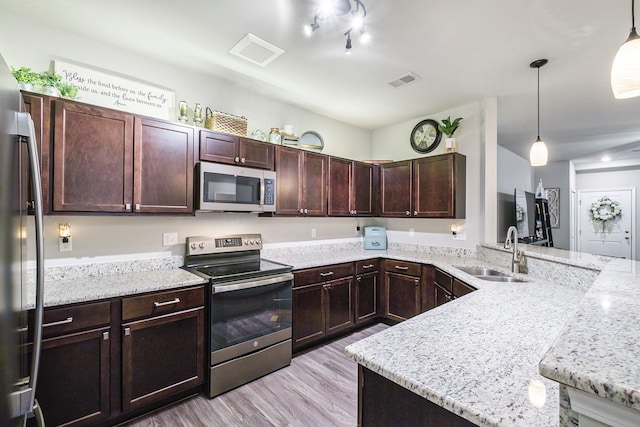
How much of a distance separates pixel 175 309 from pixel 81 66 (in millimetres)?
2010

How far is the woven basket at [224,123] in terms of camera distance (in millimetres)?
2641

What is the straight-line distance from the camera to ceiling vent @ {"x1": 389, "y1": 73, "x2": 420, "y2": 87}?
9.21 feet

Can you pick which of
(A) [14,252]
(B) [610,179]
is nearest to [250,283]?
(A) [14,252]

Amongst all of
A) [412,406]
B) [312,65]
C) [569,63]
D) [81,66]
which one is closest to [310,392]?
[412,406]

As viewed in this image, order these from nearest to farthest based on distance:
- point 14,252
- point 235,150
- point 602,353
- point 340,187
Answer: point 602,353
point 14,252
point 235,150
point 340,187

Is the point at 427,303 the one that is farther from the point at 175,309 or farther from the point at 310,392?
the point at 175,309

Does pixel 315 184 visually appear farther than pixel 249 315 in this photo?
Yes

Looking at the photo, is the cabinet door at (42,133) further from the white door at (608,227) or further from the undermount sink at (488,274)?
the white door at (608,227)

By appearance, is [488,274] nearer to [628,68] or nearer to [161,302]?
[628,68]

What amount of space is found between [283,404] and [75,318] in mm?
1478

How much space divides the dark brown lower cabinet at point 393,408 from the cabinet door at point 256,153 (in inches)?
85.3

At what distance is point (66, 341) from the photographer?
167 centimetres

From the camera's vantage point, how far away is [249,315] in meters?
2.39

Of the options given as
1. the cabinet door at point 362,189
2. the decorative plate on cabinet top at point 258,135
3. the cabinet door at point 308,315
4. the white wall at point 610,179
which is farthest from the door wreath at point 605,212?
the decorative plate on cabinet top at point 258,135
